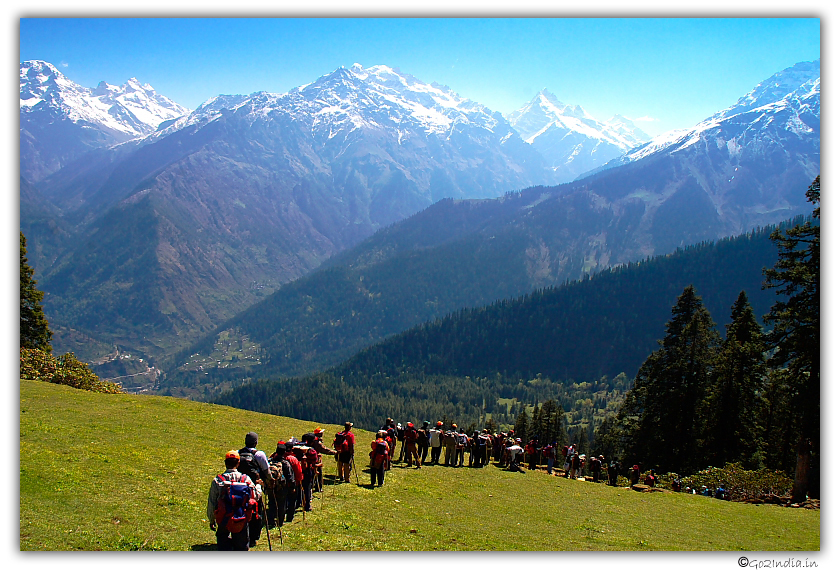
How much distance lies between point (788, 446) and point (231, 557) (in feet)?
167

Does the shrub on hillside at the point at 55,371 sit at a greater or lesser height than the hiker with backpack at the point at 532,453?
greater

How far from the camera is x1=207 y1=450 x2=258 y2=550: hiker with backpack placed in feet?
53.5

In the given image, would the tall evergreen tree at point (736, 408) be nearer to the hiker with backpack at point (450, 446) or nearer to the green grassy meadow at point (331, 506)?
the green grassy meadow at point (331, 506)

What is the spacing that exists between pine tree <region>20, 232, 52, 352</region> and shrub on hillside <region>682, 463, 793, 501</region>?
5806 centimetres

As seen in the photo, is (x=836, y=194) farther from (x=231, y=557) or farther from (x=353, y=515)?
(x=231, y=557)

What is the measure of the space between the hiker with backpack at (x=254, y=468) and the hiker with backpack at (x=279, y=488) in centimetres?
44

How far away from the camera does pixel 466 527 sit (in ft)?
75.7

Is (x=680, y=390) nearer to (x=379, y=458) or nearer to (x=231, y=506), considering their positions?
(x=379, y=458)

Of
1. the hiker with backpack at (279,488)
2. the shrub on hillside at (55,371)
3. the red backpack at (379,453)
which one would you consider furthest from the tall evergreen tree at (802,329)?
the shrub on hillside at (55,371)

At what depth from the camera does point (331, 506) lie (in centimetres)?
2359

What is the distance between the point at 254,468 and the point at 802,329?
31.8 metres

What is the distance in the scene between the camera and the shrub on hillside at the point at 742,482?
39.2 meters

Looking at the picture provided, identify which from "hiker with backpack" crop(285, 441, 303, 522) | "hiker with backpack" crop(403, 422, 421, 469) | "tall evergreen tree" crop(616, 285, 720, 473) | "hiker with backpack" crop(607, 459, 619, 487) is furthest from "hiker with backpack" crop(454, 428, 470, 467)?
"tall evergreen tree" crop(616, 285, 720, 473)
